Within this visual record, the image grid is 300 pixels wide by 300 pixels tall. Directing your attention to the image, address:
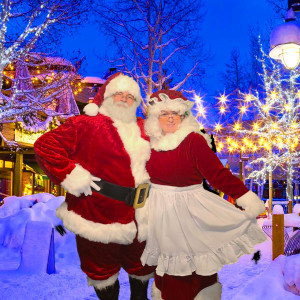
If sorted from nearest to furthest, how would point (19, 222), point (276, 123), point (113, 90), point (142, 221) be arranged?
point (142, 221), point (113, 90), point (19, 222), point (276, 123)

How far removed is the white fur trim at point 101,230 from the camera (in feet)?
10.7

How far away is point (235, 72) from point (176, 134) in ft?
84.8

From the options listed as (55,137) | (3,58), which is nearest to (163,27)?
(3,58)

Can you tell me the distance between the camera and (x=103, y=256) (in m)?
3.34

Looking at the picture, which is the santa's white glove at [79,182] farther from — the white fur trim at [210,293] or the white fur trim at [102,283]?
the white fur trim at [210,293]

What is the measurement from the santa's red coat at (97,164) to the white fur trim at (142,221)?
3cm

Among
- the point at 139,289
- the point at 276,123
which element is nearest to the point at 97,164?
the point at 139,289

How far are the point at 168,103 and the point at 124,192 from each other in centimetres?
94

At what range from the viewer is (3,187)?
62.5ft

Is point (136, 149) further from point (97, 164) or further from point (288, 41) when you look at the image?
point (288, 41)

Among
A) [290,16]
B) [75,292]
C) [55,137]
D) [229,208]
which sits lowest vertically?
[75,292]

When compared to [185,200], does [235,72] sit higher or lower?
higher

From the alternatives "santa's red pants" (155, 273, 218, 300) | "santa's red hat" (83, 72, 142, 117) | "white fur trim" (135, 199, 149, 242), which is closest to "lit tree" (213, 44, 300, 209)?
"santa's red hat" (83, 72, 142, 117)

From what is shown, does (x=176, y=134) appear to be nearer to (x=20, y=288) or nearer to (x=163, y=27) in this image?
(x=20, y=288)
